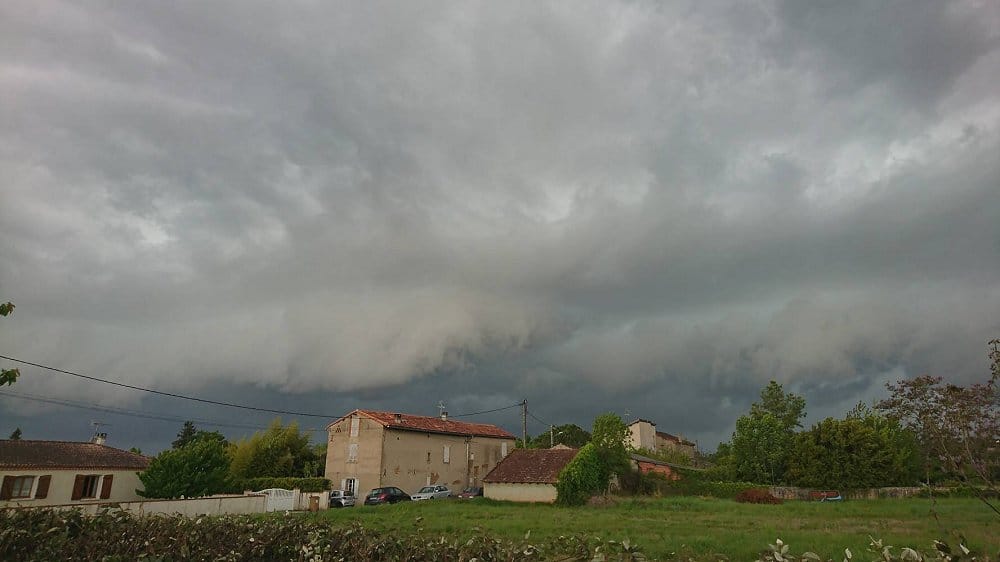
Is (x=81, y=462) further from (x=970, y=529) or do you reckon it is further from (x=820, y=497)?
(x=820, y=497)

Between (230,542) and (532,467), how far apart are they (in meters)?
40.2

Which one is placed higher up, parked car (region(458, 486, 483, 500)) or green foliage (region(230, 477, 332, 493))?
green foliage (region(230, 477, 332, 493))

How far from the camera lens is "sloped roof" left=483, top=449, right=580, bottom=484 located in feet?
145

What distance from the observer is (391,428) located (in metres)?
46.7

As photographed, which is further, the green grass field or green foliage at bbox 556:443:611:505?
green foliage at bbox 556:443:611:505

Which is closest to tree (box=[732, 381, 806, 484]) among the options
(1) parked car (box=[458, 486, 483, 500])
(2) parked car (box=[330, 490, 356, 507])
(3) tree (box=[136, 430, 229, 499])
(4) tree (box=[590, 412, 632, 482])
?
(4) tree (box=[590, 412, 632, 482])

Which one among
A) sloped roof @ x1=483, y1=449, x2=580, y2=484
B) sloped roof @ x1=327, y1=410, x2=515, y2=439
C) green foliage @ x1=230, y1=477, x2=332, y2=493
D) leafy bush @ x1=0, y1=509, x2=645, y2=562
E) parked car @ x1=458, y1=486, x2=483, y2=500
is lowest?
parked car @ x1=458, y1=486, x2=483, y2=500

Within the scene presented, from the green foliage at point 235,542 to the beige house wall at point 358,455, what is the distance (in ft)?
125

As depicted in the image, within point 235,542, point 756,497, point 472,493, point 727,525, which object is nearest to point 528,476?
point 472,493

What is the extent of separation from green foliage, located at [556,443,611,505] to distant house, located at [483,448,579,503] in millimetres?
1287

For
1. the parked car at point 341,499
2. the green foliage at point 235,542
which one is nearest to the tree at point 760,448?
the parked car at point 341,499

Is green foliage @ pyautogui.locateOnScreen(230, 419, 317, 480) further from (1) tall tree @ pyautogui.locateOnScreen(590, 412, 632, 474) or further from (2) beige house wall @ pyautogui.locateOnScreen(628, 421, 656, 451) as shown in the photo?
(2) beige house wall @ pyautogui.locateOnScreen(628, 421, 656, 451)

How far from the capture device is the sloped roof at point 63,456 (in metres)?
38.0

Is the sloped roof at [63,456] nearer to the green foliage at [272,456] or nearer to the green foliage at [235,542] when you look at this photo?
the green foliage at [272,456]
